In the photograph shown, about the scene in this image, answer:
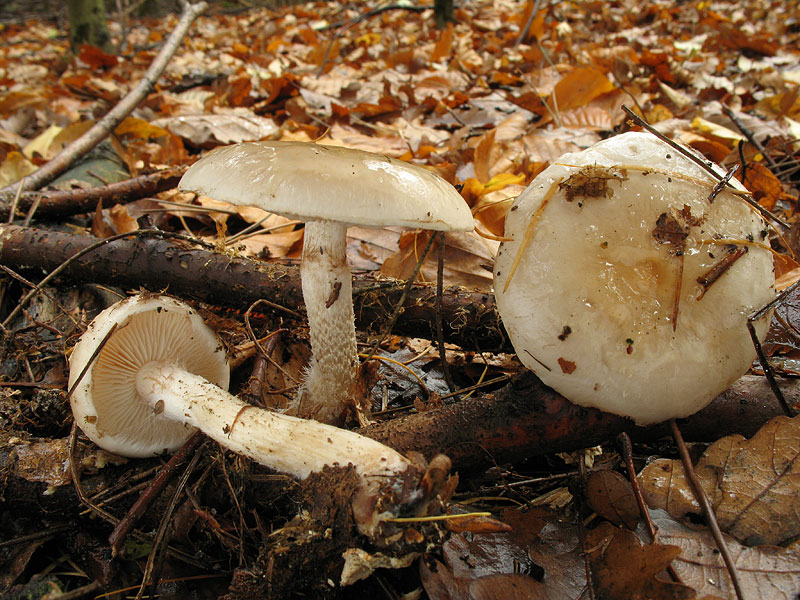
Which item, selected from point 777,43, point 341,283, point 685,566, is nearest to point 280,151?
point 341,283

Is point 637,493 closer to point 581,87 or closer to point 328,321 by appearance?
point 328,321

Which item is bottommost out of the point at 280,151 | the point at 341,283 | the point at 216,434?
the point at 216,434

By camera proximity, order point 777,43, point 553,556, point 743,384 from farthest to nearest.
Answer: point 777,43, point 743,384, point 553,556

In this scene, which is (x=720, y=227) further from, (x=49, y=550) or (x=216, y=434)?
(x=49, y=550)

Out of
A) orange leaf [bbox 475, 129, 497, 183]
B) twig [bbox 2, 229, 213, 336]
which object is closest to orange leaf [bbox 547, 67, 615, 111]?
orange leaf [bbox 475, 129, 497, 183]

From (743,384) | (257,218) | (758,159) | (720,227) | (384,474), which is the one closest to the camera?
(384,474)

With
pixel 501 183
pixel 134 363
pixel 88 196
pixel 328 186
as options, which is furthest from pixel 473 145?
pixel 134 363
